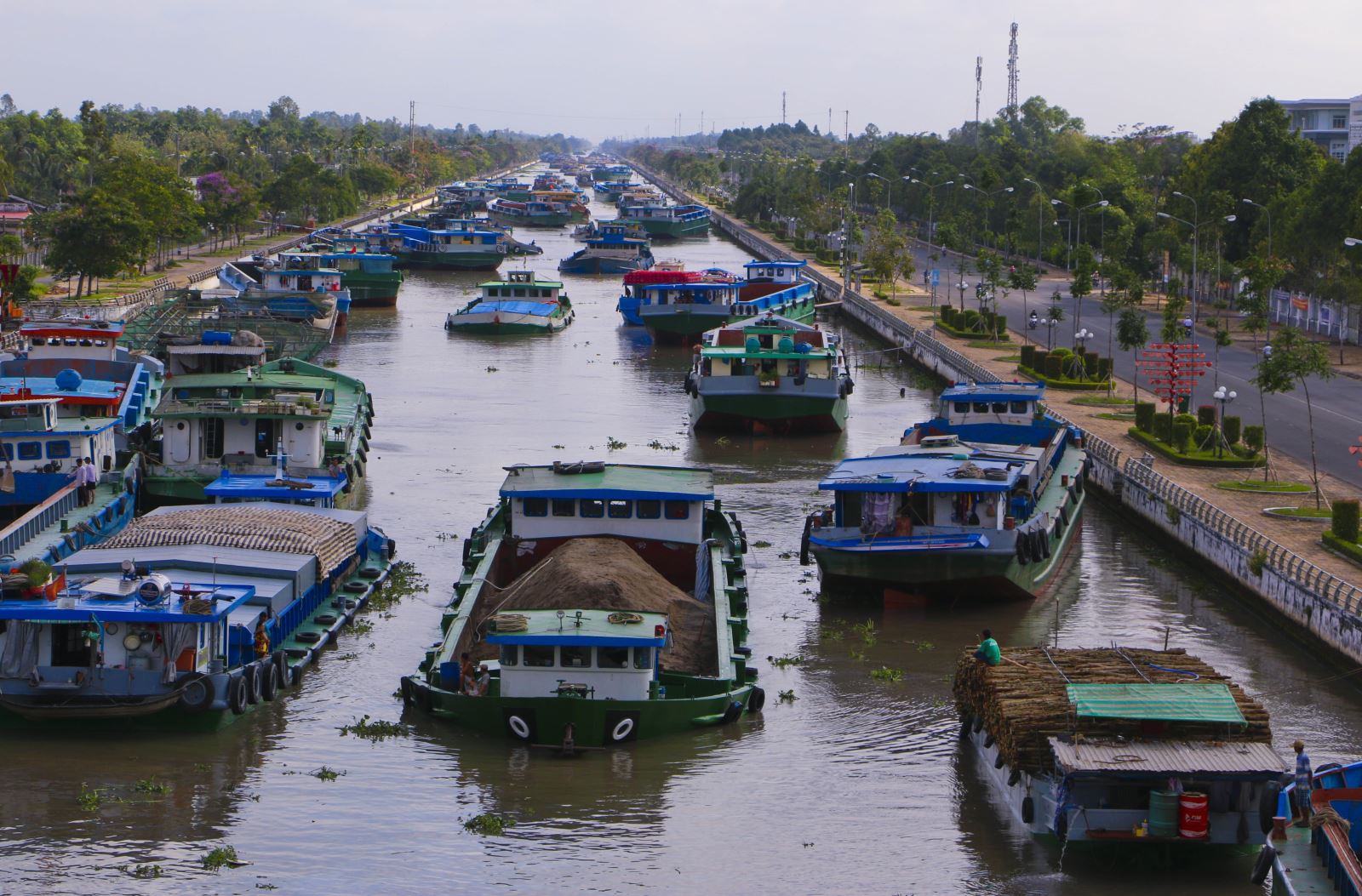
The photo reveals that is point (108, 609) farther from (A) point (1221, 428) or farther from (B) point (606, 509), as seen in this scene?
(A) point (1221, 428)

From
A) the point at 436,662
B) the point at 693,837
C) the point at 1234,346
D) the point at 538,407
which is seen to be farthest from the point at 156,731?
the point at 1234,346

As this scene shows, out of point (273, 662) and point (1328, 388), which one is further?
point (1328, 388)

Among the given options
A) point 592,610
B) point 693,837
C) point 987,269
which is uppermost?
point 987,269

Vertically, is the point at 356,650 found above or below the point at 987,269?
below

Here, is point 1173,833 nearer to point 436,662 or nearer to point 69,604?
point 436,662

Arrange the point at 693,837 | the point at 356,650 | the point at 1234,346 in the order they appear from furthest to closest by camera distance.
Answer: the point at 1234,346 < the point at 356,650 < the point at 693,837

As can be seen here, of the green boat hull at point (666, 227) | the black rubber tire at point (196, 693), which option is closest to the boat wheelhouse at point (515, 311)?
the black rubber tire at point (196, 693)
